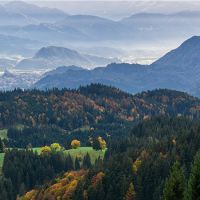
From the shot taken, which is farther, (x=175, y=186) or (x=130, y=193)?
(x=130, y=193)

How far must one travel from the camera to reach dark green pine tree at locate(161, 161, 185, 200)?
234ft

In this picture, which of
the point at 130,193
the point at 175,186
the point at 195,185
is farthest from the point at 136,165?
the point at 195,185

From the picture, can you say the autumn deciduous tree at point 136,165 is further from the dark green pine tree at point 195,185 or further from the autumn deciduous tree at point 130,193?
the dark green pine tree at point 195,185

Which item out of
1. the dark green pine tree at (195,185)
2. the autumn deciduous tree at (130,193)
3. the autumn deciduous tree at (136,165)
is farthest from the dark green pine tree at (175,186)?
the autumn deciduous tree at (136,165)

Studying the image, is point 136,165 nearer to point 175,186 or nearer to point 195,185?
point 175,186

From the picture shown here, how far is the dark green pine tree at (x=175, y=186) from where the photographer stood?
71312mm

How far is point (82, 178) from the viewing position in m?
186

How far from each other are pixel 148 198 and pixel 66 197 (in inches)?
1007

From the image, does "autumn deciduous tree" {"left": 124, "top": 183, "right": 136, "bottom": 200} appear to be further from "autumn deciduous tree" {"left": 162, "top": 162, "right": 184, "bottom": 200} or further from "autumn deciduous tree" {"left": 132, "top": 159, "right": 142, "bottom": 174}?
"autumn deciduous tree" {"left": 162, "top": 162, "right": 184, "bottom": 200}

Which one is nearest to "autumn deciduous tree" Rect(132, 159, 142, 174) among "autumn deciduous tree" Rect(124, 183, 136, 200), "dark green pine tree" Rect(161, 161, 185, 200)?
"autumn deciduous tree" Rect(124, 183, 136, 200)

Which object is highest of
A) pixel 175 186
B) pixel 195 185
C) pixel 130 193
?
pixel 195 185

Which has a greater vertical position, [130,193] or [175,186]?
[175,186]

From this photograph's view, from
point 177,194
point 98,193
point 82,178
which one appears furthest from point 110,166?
point 177,194

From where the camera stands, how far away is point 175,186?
72062 millimetres
